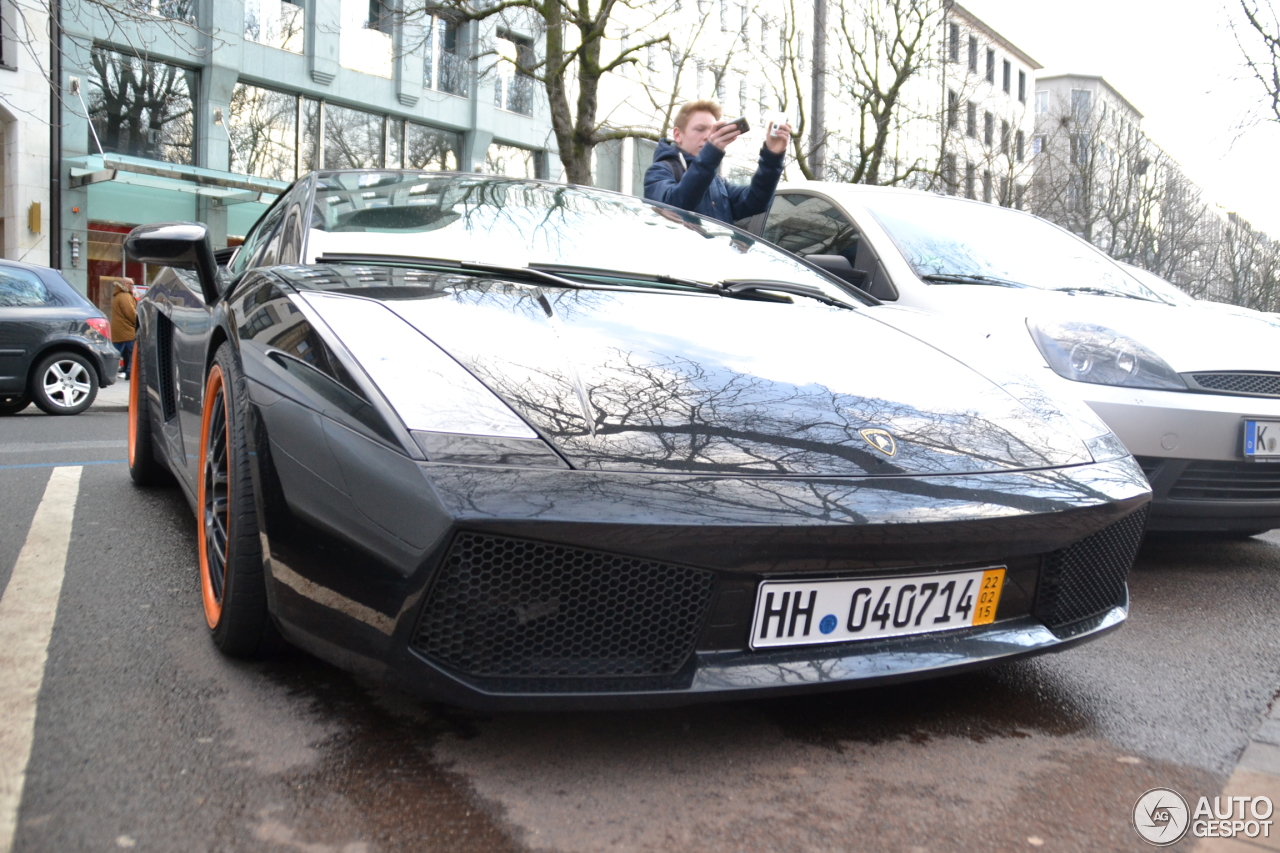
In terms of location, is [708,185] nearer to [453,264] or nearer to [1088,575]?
[453,264]

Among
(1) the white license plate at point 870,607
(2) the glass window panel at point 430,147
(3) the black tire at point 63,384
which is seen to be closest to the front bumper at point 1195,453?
(1) the white license plate at point 870,607

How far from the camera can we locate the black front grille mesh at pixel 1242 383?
345 centimetres

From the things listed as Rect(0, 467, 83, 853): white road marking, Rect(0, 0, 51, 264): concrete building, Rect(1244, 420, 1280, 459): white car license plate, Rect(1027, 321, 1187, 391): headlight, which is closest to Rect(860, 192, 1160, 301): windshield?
Rect(1027, 321, 1187, 391): headlight

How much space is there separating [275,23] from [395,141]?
3404 mm

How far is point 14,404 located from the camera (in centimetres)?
1020

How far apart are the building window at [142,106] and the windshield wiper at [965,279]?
56.9 feet

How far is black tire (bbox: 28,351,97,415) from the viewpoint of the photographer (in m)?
9.78

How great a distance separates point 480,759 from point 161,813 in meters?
0.50

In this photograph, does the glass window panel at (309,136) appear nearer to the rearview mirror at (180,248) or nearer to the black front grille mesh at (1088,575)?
the rearview mirror at (180,248)

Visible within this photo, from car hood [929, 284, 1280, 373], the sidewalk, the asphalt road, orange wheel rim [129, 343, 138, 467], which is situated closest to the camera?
the asphalt road

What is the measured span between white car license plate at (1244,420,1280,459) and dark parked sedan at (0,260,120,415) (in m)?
9.56

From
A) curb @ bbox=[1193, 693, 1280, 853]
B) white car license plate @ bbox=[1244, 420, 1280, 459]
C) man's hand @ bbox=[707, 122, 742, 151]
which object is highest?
man's hand @ bbox=[707, 122, 742, 151]

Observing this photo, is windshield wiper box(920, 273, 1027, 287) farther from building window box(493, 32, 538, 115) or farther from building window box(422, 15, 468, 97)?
building window box(493, 32, 538, 115)

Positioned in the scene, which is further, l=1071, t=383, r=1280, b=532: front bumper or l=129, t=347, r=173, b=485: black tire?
l=129, t=347, r=173, b=485: black tire
